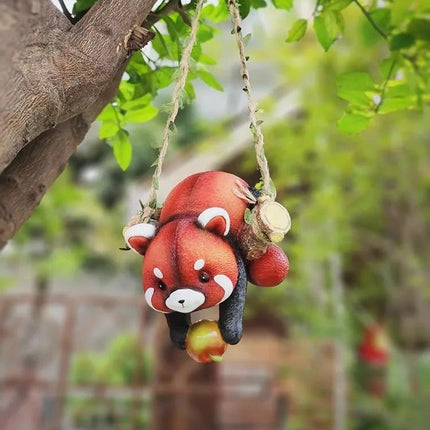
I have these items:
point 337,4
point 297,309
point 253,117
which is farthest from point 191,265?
point 297,309

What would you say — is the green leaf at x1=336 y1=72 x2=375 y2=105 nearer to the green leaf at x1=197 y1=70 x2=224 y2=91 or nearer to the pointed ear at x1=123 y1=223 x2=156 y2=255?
the green leaf at x1=197 y1=70 x2=224 y2=91

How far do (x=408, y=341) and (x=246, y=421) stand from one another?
1.18 m

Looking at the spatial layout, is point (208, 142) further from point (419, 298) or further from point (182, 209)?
point (182, 209)

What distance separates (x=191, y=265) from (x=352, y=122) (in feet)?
1.27

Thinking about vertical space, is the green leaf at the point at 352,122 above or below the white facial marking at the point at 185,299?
Answer: below

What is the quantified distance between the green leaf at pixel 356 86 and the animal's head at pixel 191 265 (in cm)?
35

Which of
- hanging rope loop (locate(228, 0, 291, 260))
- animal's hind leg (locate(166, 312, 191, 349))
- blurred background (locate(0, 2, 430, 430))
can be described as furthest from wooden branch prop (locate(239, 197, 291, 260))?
blurred background (locate(0, 2, 430, 430))

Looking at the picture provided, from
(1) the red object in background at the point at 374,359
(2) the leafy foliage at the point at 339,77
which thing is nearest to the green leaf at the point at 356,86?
(2) the leafy foliage at the point at 339,77

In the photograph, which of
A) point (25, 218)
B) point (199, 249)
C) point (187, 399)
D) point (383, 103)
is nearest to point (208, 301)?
point (199, 249)

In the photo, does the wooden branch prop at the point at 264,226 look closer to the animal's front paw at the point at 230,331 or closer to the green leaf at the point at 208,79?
the animal's front paw at the point at 230,331

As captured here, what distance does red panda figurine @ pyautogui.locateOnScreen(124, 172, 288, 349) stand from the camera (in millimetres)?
590

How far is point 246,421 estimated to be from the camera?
3.57 meters

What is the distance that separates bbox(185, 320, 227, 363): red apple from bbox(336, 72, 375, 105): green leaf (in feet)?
1.34

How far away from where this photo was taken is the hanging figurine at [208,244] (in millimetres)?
590
